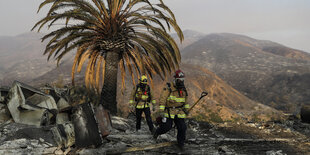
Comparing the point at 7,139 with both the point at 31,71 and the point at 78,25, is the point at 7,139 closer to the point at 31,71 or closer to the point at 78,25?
the point at 78,25

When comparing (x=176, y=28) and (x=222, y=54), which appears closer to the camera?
(x=176, y=28)

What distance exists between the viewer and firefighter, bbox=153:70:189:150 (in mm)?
4613

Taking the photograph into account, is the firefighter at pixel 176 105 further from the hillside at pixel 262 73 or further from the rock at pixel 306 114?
the hillside at pixel 262 73

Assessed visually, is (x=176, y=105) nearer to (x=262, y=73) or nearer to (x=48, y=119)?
(x=48, y=119)

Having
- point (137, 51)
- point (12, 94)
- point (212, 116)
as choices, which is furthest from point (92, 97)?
point (212, 116)

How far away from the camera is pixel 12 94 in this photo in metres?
5.19

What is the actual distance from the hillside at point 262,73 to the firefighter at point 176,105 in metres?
22.7

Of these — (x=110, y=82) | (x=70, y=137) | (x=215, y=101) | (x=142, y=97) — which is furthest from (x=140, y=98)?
(x=215, y=101)

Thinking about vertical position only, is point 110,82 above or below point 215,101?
above

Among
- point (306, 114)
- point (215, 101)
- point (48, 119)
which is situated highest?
point (48, 119)

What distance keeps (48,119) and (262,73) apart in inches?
1625

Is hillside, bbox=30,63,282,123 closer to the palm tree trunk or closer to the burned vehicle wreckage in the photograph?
the palm tree trunk

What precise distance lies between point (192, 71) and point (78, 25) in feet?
61.6

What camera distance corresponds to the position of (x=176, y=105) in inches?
184
